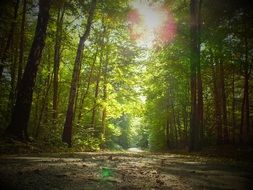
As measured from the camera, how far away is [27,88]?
11992 mm

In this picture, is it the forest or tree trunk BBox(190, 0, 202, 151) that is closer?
the forest

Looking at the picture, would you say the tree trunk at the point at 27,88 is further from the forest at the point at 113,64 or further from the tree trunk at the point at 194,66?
the tree trunk at the point at 194,66

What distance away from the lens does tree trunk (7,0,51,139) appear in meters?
11.5

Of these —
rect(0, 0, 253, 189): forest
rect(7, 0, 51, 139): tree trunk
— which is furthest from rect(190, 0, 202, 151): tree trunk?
rect(7, 0, 51, 139): tree trunk

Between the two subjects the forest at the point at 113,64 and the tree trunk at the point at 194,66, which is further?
the tree trunk at the point at 194,66

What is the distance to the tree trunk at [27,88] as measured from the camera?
11.5 metres

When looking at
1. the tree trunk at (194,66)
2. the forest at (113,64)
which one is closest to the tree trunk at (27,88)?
the forest at (113,64)

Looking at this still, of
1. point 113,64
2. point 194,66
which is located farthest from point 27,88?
point 113,64

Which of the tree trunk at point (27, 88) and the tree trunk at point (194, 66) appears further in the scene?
the tree trunk at point (194, 66)

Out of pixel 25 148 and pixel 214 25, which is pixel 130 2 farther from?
pixel 25 148

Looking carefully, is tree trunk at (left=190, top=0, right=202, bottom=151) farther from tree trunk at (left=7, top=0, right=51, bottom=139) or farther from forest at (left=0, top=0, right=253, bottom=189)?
tree trunk at (left=7, top=0, right=51, bottom=139)

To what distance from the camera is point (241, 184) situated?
196 inches

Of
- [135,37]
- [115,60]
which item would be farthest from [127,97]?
[135,37]

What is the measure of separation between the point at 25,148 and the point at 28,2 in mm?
10101
